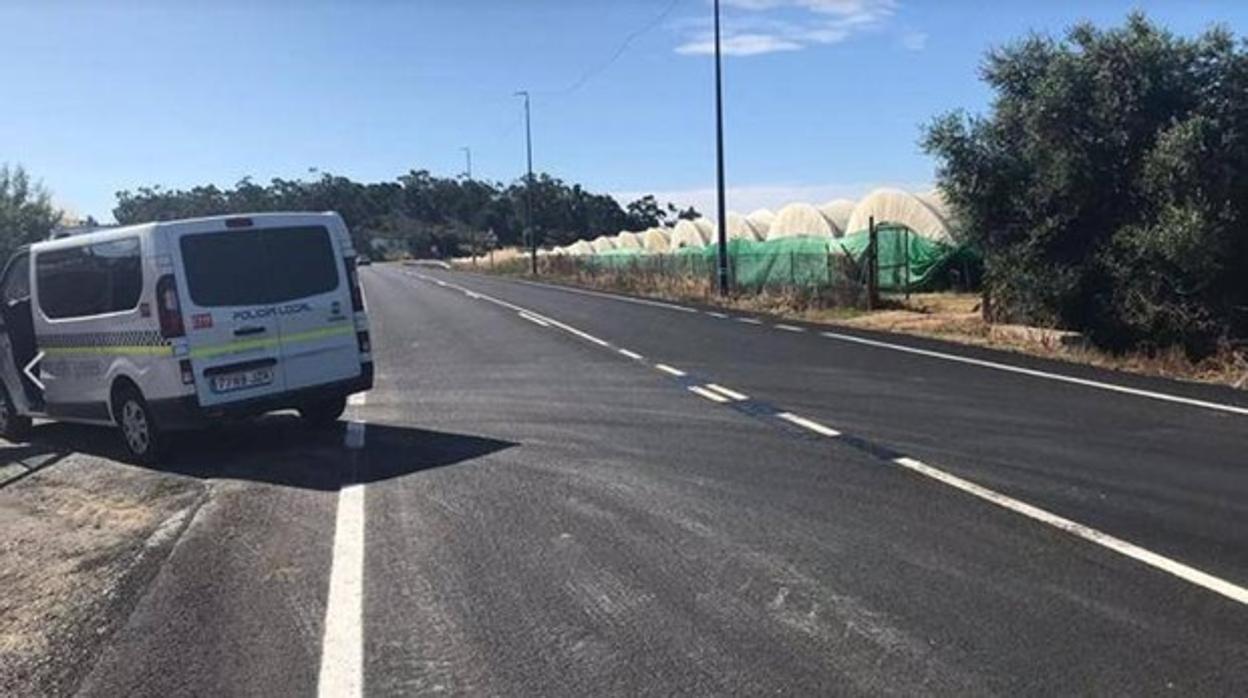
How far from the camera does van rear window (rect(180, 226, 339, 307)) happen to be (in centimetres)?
1007

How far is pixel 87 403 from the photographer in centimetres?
1112

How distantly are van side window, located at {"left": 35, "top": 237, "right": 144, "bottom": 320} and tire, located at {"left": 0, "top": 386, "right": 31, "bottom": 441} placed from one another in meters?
1.63

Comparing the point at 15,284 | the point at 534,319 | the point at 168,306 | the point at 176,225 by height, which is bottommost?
the point at 534,319

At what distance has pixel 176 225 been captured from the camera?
9961 millimetres

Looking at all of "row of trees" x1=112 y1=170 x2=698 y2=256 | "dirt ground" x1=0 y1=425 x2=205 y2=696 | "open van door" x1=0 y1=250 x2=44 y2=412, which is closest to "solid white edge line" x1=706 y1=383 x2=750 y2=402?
"dirt ground" x1=0 y1=425 x2=205 y2=696

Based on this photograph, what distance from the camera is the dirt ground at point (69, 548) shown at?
5414 millimetres

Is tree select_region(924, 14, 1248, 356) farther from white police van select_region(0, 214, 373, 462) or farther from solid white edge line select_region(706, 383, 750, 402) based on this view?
white police van select_region(0, 214, 373, 462)

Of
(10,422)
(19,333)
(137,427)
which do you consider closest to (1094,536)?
(137,427)

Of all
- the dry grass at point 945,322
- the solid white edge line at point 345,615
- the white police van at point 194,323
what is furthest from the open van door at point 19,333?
the dry grass at point 945,322

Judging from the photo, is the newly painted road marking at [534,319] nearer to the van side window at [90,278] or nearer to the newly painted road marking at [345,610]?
the van side window at [90,278]

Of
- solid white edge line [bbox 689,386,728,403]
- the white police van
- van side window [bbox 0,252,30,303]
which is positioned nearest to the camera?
the white police van

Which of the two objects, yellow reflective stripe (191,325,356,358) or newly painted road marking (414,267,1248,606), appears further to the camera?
yellow reflective stripe (191,325,356,358)

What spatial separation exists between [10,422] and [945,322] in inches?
616

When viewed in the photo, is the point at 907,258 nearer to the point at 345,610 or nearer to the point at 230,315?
the point at 230,315
